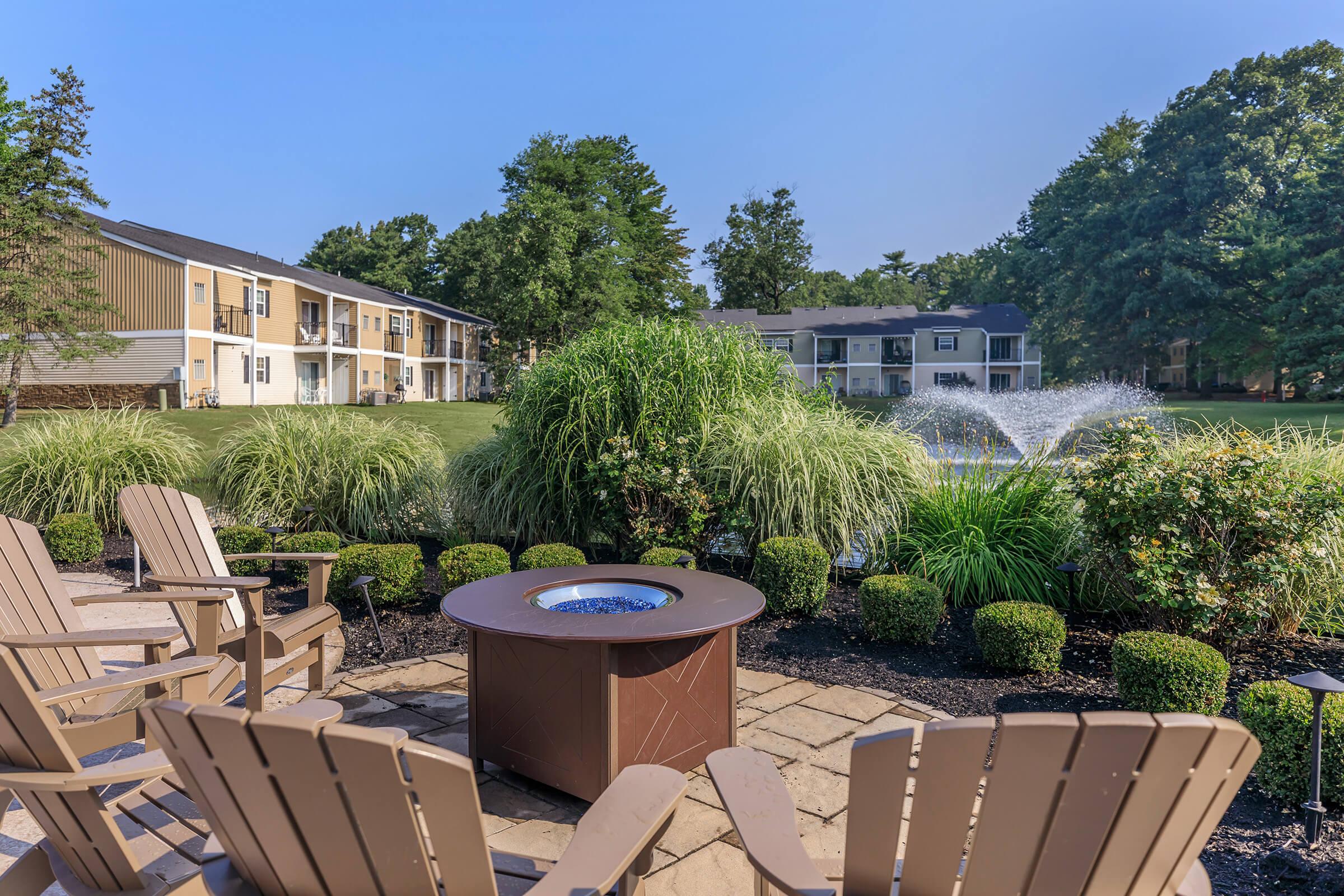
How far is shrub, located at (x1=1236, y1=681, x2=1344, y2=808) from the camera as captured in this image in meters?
2.70

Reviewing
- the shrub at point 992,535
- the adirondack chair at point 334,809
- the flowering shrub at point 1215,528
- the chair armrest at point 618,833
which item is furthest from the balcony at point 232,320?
the chair armrest at point 618,833

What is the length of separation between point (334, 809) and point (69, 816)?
97 cm

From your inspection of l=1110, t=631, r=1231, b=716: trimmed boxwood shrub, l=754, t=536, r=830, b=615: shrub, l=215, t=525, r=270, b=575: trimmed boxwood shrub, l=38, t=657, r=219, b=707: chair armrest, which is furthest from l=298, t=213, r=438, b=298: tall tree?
l=1110, t=631, r=1231, b=716: trimmed boxwood shrub

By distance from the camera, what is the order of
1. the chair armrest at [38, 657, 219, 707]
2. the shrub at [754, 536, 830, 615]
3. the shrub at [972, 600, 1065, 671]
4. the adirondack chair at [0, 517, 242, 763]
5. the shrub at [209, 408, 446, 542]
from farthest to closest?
the shrub at [209, 408, 446, 542] < the shrub at [754, 536, 830, 615] < the shrub at [972, 600, 1065, 671] < the adirondack chair at [0, 517, 242, 763] < the chair armrest at [38, 657, 219, 707]

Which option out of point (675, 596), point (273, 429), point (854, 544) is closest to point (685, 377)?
point (854, 544)

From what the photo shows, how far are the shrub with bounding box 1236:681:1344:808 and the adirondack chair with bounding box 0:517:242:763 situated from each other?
148 inches

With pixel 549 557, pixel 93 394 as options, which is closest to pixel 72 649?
pixel 549 557

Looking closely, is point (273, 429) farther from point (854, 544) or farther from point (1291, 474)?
point (1291, 474)

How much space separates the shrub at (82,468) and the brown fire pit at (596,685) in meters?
6.65

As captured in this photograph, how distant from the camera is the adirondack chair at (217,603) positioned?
333 centimetres

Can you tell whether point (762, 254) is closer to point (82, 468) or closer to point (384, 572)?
point (82, 468)

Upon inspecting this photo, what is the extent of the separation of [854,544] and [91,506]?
293 inches

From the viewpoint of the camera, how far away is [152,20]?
33.0 ft

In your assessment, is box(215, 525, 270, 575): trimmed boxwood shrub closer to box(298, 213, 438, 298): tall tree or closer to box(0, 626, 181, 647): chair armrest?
box(0, 626, 181, 647): chair armrest
